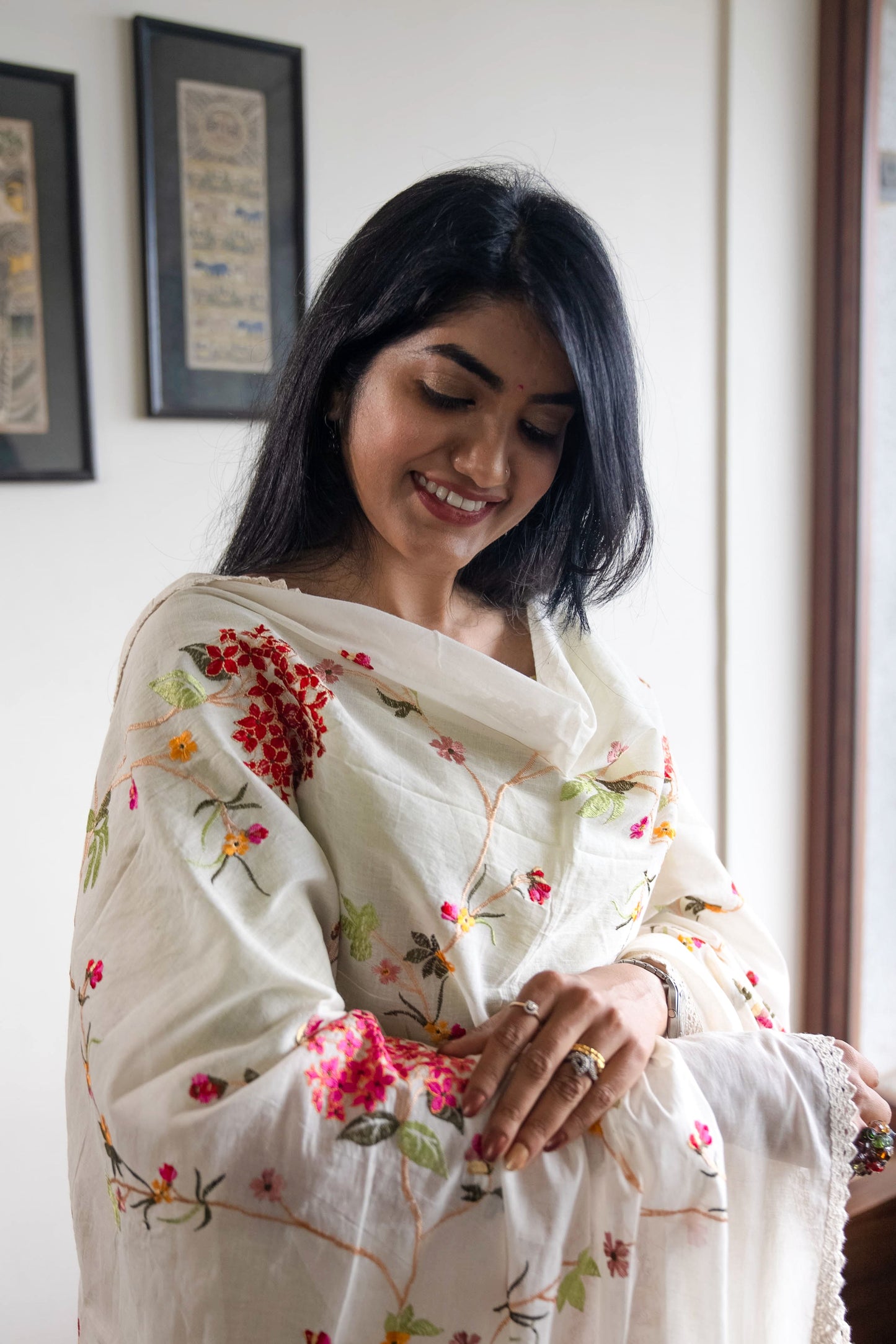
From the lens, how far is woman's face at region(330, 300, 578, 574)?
1045 mm

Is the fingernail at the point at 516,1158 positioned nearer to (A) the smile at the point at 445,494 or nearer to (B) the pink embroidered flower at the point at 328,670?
(B) the pink embroidered flower at the point at 328,670

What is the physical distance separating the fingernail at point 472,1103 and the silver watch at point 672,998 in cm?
28

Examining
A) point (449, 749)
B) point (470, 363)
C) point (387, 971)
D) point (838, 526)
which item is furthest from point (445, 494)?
point (838, 526)

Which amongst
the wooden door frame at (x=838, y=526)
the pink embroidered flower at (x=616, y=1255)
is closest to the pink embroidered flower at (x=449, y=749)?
the pink embroidered flower at (x=616, y=1255)

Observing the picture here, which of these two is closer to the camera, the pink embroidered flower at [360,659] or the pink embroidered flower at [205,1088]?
the pink embroidered flower at [205,1088]

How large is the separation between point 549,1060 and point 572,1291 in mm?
183

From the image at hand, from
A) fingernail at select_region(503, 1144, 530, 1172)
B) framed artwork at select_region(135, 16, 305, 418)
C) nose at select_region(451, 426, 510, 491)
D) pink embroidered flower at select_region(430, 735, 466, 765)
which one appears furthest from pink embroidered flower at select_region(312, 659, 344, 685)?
framed artwork at select_region(135, 16, 305, 418)

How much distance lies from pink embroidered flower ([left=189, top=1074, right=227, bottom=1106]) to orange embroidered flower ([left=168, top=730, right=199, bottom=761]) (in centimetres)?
25

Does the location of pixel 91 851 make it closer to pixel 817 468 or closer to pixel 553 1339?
pixel 553 1339

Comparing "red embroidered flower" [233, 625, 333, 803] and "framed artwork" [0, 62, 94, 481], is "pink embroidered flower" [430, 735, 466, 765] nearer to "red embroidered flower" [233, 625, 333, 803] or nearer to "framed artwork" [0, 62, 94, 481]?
"red embroidered flower" [233, 625, 333, 803]

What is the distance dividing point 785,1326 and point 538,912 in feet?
1.36

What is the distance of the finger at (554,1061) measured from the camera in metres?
0.85

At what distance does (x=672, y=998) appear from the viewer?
42.8 inches

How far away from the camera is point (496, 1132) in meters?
0.84
